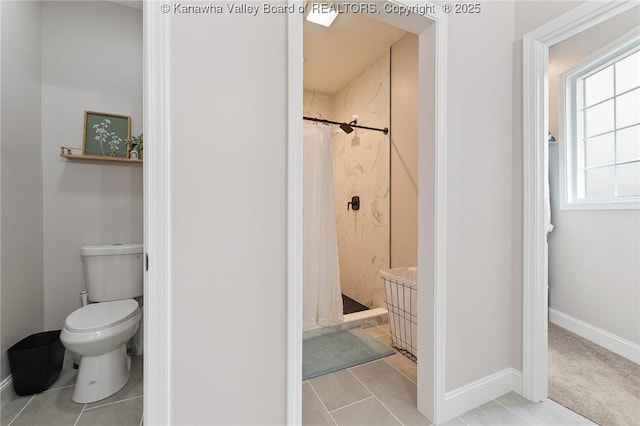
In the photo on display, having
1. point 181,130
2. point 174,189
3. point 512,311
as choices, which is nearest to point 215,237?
point 174,189

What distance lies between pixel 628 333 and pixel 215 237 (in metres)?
2.83

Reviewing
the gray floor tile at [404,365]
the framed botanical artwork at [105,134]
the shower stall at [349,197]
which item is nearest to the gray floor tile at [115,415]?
the shower stall at [349,197]

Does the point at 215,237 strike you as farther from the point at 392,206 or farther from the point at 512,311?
the point at 392,206

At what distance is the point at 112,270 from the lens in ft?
6.30

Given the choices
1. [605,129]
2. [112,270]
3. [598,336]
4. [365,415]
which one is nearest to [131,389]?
[112,270]

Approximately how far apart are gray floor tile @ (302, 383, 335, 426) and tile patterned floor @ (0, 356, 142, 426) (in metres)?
A: 0.84

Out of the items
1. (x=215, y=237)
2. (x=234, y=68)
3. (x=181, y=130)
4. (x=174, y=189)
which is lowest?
(x=215, y=237)

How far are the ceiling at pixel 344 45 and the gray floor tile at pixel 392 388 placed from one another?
8.84 feet

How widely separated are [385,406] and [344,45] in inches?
116

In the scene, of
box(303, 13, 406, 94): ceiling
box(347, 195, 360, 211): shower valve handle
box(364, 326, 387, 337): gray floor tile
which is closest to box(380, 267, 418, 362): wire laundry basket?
box(364, 326, 387, 337): gray floor tile

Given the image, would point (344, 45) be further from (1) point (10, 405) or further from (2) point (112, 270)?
(1) point (10, 405)

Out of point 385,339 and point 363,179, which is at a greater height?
point 363,179

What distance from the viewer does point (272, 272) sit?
1104 millimetres

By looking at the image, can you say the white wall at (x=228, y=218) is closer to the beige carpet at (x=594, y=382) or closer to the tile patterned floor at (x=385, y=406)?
the tile patterned floor at (x=385, y=406)
